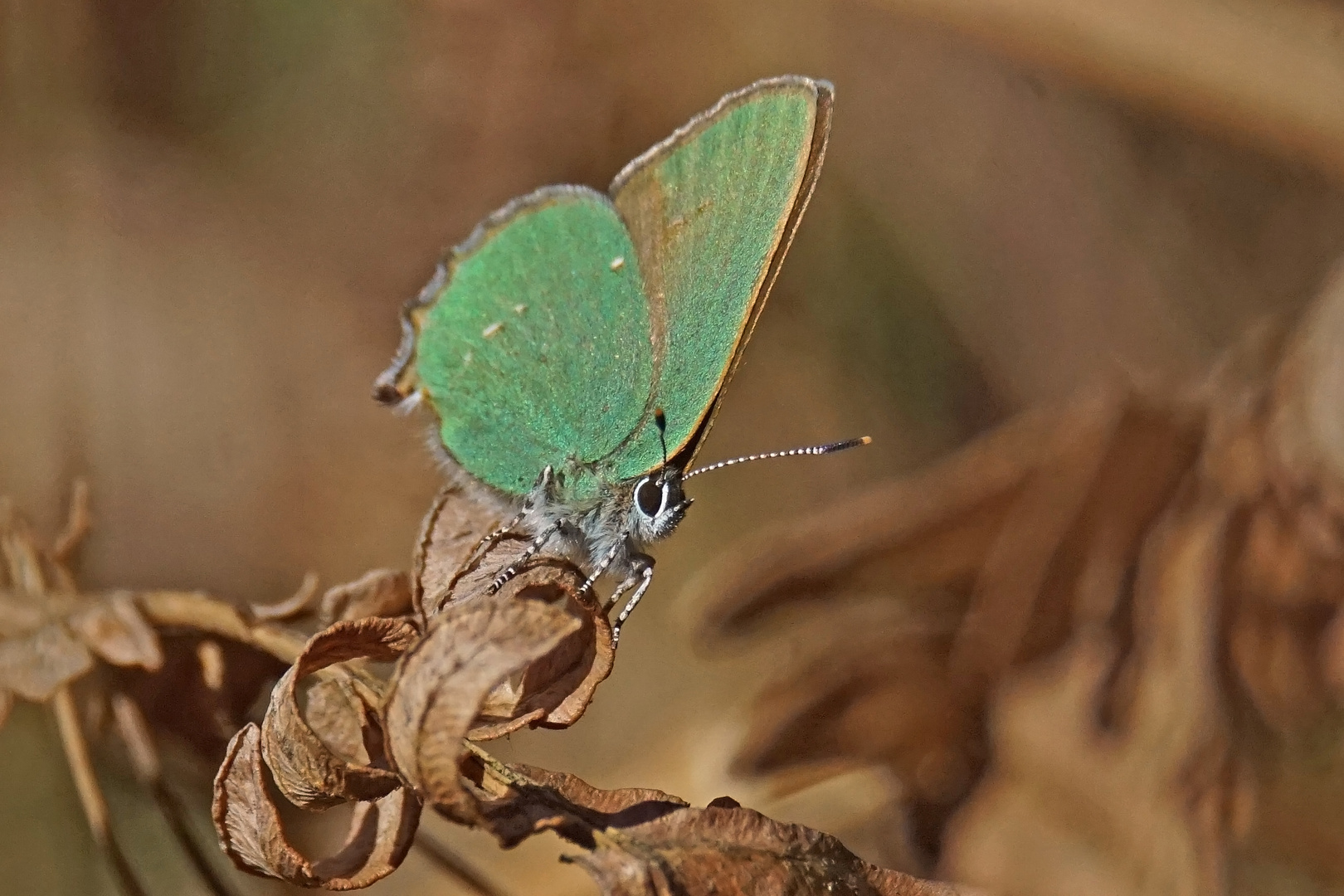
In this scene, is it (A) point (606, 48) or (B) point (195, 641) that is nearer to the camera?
(B) point (195, 641)

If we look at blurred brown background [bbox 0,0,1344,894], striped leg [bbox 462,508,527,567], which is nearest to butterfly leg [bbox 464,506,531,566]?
striped leg [bbox 462,508,527,567]

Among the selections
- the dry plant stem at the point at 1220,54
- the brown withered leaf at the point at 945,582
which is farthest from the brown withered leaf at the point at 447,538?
the dry plant stem at the point at 1220,54

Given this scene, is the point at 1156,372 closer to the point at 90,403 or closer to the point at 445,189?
the point at 445,189

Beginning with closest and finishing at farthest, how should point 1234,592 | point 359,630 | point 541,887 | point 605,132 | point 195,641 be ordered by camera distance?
point 359,630
point 195,641
point 541,887
point 1234,592
point 605,132

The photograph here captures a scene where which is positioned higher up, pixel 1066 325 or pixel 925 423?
pixel 1066 325

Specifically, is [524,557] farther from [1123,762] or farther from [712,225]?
[1123,762]

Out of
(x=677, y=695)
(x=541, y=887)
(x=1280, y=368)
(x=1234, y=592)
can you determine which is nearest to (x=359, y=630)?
(x=541, y=887)

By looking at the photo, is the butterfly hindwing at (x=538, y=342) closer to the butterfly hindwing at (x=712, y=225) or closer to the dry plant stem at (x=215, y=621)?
the butterfly hindwing at (x=712, y=225)
